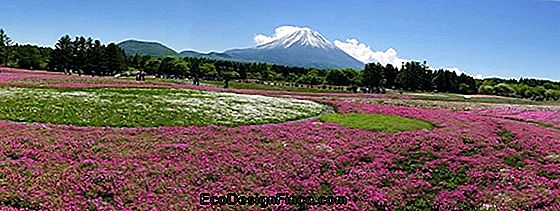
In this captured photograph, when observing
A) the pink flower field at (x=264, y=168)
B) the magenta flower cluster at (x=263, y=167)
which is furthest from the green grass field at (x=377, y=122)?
the magenta flower cluster at (x=263, y=167)

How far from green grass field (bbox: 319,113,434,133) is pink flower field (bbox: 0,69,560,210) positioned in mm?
2138

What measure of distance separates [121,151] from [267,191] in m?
5.44

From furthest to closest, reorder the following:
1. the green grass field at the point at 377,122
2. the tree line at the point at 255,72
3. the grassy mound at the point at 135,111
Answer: the tree line at the point at 255,72
the green grass field at the point at 377,122
the grassy mound at the point at 135,111

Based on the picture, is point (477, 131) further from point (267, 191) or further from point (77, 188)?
point (77, 188)

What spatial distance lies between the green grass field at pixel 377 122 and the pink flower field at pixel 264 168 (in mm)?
2138

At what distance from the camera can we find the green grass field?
21.8m

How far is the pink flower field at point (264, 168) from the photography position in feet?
36.7

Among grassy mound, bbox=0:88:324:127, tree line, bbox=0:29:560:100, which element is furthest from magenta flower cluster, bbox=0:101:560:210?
tree line, bbox=0:29:560:100

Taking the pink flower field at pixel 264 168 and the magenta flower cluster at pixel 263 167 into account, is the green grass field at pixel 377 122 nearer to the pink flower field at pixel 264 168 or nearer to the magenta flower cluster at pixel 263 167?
the pink flower field at pixel 264 168

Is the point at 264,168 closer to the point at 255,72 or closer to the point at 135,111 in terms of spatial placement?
the point at 135,111

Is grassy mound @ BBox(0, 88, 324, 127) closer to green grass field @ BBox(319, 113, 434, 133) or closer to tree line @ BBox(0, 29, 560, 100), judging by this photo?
green grass field @ BBox(319, 113, 434, 133)

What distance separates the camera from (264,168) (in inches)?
544

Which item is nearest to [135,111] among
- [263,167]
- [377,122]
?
[263,167]

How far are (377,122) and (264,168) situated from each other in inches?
449
